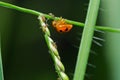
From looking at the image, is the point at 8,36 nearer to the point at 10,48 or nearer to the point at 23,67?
the point at 10,48

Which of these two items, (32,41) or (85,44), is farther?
(32,41)

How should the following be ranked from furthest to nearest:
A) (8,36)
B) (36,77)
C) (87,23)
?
(36,77), (8,36), (87,23)

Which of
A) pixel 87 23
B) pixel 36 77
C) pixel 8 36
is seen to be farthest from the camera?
pixel 36 77

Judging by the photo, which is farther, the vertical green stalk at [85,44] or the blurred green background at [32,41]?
the blurred green background at [32,41]

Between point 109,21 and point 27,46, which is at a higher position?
point 109,21

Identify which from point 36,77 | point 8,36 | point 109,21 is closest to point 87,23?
→ point 109,21

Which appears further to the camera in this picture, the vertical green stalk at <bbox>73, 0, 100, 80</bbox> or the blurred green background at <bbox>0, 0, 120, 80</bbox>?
the blurred green background at <bbox>0, 0, 120, 80</bbox>

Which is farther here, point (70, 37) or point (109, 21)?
point (70, 37)
